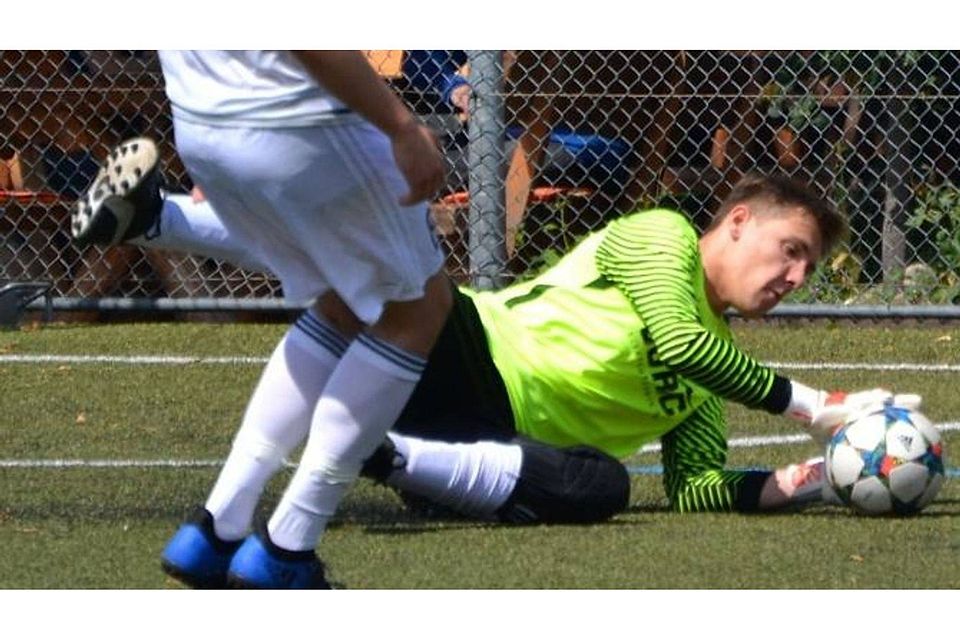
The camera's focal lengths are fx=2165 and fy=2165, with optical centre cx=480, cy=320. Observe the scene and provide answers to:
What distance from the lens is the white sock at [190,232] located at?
4.86m

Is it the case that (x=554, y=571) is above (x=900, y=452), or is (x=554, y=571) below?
below

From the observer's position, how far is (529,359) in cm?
556

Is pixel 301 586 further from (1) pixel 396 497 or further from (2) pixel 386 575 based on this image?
(1) pixel 396 497

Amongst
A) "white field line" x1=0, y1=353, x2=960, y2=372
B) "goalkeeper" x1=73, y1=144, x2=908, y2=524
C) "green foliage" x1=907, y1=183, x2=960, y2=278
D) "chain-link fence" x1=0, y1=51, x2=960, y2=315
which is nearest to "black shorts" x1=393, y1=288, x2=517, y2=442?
"goalkeeper" x1=73, y1=144, x2=908, y2=524

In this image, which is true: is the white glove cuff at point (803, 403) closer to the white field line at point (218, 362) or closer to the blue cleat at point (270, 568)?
the blue cleat at point (270, 568)

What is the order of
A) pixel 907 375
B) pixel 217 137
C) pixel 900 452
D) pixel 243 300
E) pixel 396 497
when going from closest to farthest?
pixel 217 137, pixel 900 452, pixel 396 497, pixel 907 375, pixel 243 300

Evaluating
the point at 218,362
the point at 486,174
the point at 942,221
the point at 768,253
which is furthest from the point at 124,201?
the point at 942,221

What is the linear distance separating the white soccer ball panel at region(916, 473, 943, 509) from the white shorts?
70.8 inches

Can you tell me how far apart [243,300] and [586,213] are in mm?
1573

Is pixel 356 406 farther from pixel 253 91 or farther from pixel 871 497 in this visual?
pixel 871 497

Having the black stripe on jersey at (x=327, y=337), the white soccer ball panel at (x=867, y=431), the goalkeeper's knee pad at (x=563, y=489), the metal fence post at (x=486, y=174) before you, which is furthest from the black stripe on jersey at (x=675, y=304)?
the metal fence post at (x=486, y=174)

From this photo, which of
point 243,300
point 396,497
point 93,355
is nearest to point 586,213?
point 243,300

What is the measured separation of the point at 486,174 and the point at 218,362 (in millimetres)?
1726

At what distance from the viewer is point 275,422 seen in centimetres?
434
